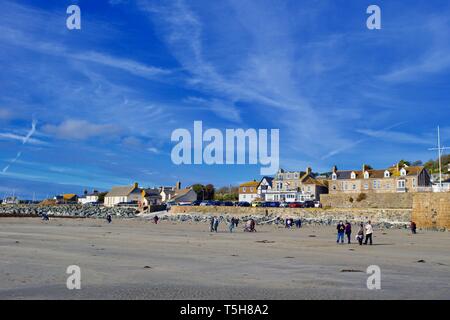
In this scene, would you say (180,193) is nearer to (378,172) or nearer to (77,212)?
(77,212)

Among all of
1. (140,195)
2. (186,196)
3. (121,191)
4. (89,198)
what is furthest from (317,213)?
(89,198)

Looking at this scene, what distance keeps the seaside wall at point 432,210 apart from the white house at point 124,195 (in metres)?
95.3

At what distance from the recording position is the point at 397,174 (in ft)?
262

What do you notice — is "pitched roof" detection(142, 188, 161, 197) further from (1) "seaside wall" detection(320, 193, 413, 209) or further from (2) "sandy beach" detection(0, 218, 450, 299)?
(2) "sandy beach" detection(0, 218, 450, 299)

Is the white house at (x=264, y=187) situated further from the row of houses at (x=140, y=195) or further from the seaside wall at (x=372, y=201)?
the seaside wall at (x=372, y=201)

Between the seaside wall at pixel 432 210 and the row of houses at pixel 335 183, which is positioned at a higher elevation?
the row of houses at pixel 335 183

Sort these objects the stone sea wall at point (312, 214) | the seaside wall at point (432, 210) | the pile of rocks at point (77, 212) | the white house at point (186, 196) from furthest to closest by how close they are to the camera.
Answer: the white house at point (186, 196)
the pile of rocks at point (77, 212)
the stone sea wall at point (312, 214)
the seaside wall at point (432, 210)

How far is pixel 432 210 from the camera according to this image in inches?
1722

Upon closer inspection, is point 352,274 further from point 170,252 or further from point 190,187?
point 190,187

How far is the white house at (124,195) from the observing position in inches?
5133

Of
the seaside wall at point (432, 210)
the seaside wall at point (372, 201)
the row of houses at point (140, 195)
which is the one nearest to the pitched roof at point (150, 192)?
the row of houses at point (140, 195)

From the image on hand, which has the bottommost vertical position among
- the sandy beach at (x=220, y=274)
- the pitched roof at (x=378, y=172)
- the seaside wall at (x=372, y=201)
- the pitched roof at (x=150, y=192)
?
the sandy beach at (x=220, y=274)

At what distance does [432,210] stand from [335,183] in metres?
44.0
